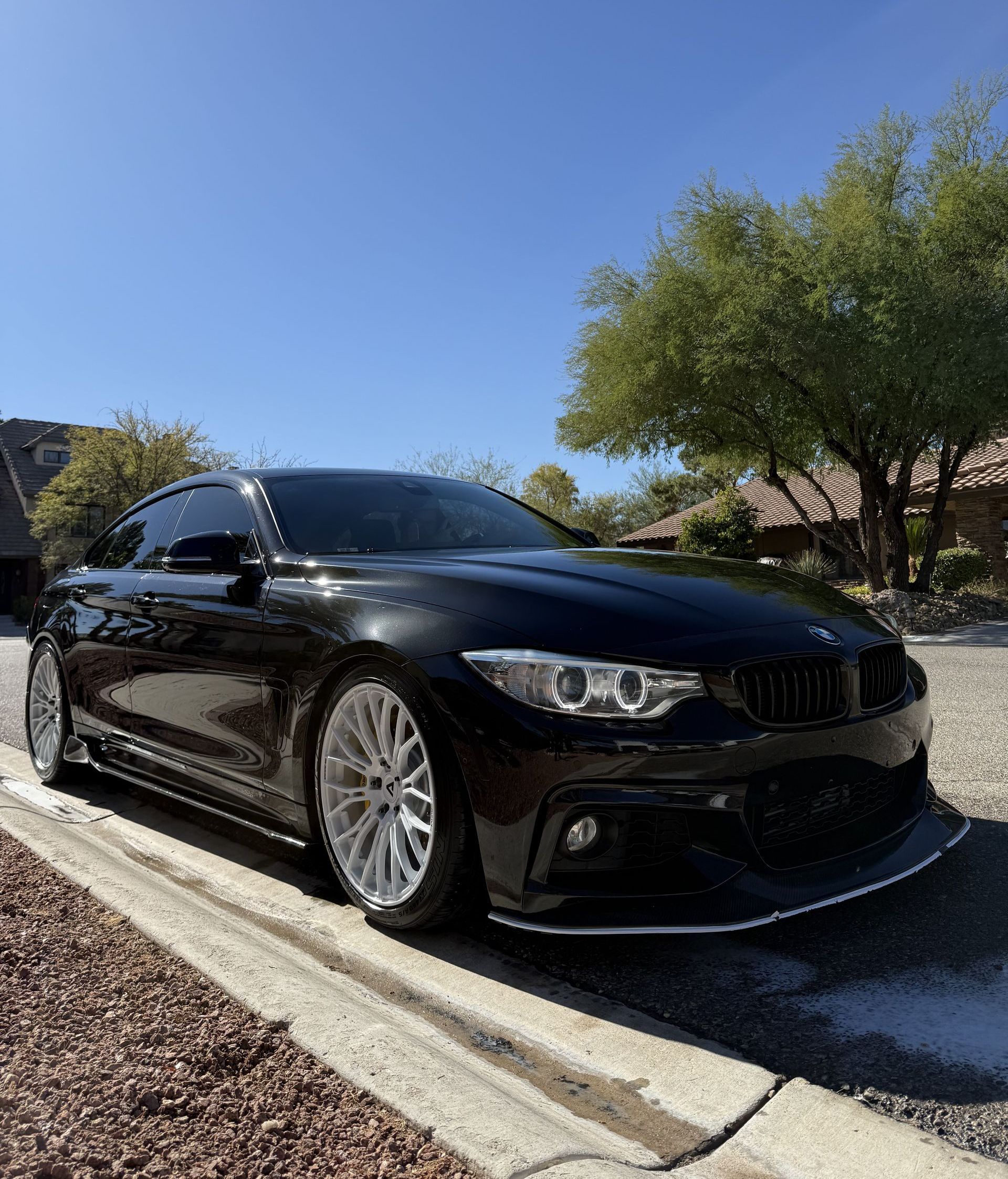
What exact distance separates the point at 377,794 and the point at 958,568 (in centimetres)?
2284

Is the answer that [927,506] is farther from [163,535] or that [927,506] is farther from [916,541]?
[163,535]

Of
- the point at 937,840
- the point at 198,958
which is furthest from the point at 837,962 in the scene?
the point at 198,958

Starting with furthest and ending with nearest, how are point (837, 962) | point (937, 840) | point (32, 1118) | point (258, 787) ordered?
1. point (258, 787)
2. point (937, 840)
3. point (837, 962)
4. point (32, 1118)

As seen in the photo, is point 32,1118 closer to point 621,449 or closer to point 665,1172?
point 665,1172

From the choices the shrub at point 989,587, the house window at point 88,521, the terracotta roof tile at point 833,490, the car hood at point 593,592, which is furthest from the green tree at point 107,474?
the car hood at point 593,592

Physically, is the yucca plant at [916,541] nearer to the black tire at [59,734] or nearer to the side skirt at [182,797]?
the black tire at [59,734]

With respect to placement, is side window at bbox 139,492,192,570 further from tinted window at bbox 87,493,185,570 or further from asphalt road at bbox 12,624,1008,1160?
asphalt road at bbox 12,624,1008,1160

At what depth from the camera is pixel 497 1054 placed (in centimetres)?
221

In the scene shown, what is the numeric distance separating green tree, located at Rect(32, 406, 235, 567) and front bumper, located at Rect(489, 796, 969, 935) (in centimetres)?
3533

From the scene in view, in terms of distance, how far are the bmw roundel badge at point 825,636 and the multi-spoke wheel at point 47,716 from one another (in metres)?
3.71

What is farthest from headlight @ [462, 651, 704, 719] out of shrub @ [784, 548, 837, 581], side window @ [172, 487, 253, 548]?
shrub @ [784, 548, 837, 581]

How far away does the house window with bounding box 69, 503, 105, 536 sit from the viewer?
36.0 metres

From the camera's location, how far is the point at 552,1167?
5.55ft

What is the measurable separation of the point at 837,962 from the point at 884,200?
16.8 meters
